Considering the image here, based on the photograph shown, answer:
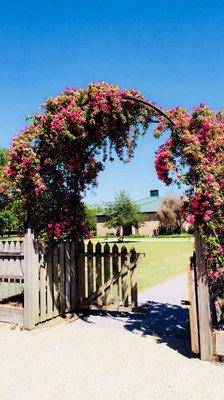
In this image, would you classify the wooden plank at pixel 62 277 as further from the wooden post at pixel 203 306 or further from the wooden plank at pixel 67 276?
the wooden post at pixel 203 306

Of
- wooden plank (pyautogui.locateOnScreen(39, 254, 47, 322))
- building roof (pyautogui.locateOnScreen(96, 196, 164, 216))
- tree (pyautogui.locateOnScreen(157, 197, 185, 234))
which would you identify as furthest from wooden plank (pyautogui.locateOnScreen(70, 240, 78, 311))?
building roof (pyautogui.locateOnScreen(96, 196, 164, 216))

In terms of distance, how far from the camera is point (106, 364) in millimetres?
5875

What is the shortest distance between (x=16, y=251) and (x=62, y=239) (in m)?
1.37

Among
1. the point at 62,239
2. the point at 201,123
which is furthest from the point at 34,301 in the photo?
the point at 201,123

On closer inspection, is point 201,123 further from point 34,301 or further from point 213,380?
point 34,301

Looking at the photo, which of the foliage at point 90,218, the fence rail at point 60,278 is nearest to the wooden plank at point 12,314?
the fence rail at point 60,278

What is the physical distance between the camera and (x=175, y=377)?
209 inches

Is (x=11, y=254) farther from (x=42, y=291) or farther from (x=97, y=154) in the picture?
(x=97, y=154)

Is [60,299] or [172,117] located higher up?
[172,117]

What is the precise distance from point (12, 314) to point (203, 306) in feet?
14.5

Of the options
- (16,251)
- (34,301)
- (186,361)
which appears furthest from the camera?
(16,251)

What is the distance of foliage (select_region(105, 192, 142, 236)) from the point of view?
46250 millimetres

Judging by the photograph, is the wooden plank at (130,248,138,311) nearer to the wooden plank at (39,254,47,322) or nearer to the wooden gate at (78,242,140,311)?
the wooden gate at (78,242,140,311)

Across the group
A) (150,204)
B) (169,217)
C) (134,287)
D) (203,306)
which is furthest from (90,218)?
(203,306)
